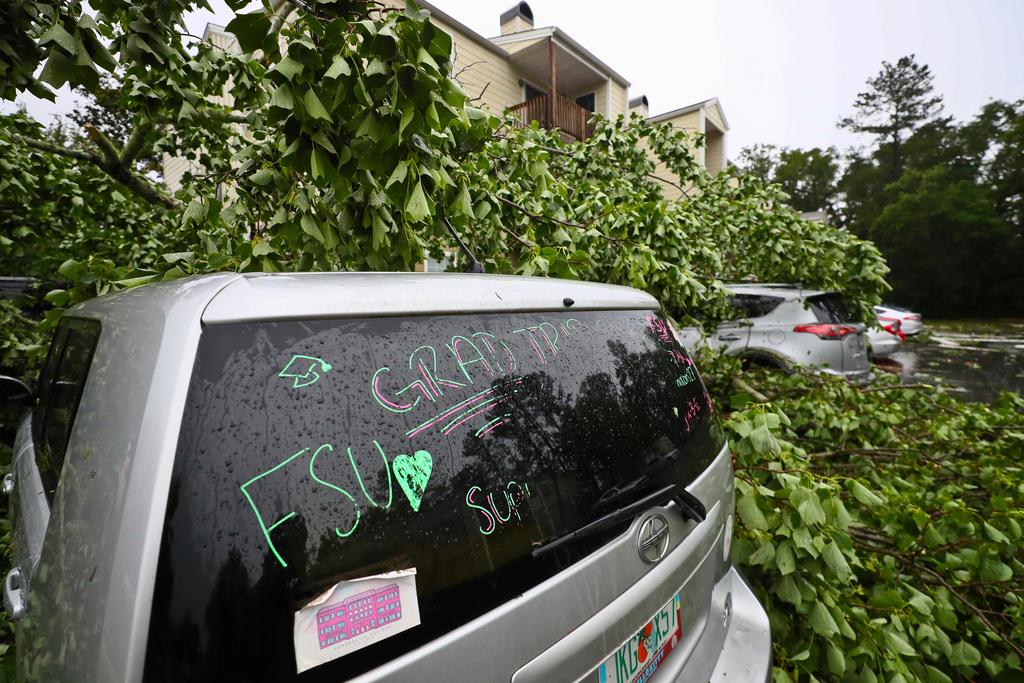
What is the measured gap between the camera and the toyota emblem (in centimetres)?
131

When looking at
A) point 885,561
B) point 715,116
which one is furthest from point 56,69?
point 715,116

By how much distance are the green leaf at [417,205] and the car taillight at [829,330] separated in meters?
5.94

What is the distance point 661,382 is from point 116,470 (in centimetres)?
150

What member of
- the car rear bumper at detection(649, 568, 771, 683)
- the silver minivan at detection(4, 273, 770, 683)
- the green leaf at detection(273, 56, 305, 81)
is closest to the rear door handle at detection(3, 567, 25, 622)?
the silver minivan at detection(4, 273, 770, 683)

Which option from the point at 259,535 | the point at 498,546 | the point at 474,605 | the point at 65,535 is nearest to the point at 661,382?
the point at 498,546

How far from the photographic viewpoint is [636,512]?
1302 millimetres

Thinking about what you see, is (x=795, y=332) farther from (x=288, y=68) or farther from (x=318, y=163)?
(x=288, y=68)

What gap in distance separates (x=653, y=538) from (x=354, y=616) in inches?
32.7

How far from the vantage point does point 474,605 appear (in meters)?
0.98

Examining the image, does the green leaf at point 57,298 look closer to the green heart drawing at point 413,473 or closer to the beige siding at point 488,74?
the green heart drawing at point 413,473

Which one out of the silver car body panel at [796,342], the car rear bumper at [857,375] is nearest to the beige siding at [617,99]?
the silver car body panel at [796,342]

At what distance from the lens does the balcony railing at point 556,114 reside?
13141 mm

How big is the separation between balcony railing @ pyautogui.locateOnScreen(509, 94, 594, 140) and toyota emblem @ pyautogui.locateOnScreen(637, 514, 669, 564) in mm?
12737

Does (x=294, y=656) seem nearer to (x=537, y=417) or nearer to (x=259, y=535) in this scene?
(x=259, y=535)
